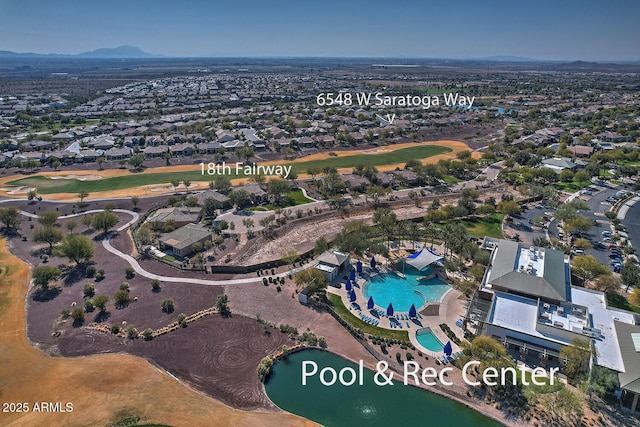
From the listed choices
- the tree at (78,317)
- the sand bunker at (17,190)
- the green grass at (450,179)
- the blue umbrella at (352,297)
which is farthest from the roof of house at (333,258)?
the sand bunker at (17,190)

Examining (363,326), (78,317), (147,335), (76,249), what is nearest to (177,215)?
(76,249)

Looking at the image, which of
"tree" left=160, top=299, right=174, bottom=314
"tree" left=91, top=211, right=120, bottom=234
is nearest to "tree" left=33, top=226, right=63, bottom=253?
"tree" left=91, top=211, right=120, bottom=234

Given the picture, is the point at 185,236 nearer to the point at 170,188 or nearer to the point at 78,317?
the point at 78,317

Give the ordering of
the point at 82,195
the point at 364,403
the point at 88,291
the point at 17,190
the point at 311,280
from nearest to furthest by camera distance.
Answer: the point at 364,403 → the point at 311,280 → the point at 88,291 → the point at 82,195 → the point at 17,190

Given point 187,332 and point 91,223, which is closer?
point 187,332

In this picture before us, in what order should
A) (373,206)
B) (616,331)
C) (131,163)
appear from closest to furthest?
(616,331) < (373,206) < (131,163)

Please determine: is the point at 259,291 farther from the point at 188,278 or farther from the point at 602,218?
the point at 602,218

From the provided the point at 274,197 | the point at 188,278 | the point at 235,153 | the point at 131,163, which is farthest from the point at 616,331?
the point at 131,163
